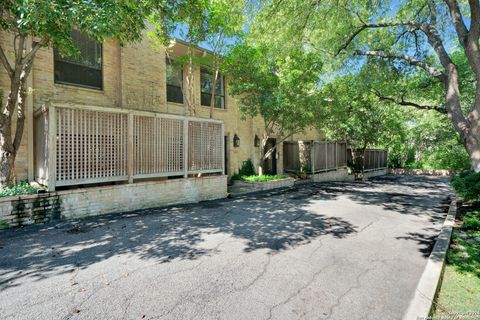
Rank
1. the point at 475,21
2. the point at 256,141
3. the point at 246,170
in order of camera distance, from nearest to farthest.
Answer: the point at 475,21, the point at 246,170, the point at 256,141

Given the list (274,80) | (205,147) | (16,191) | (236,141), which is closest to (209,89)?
(236,141)

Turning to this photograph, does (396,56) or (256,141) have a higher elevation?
(396,56)

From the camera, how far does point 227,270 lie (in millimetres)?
3295

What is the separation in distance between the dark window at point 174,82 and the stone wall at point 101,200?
4203 millimetres

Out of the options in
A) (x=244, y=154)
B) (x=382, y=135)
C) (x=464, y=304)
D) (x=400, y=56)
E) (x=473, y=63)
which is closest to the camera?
(x=464, y=304)

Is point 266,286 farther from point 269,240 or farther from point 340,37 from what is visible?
point 340,37

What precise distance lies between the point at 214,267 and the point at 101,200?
425 centimetres

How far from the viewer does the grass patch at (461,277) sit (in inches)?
103

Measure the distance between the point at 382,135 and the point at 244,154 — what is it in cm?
1075

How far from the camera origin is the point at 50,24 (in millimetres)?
4648

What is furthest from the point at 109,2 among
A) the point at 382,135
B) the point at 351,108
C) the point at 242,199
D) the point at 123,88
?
the point at 382,135

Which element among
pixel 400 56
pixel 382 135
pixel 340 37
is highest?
pixel 340 37

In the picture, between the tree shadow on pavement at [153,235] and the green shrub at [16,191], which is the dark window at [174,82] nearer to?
the tree shadow on pavement at [153,235]

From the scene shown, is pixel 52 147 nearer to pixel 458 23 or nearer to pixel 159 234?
pixel 159 234
